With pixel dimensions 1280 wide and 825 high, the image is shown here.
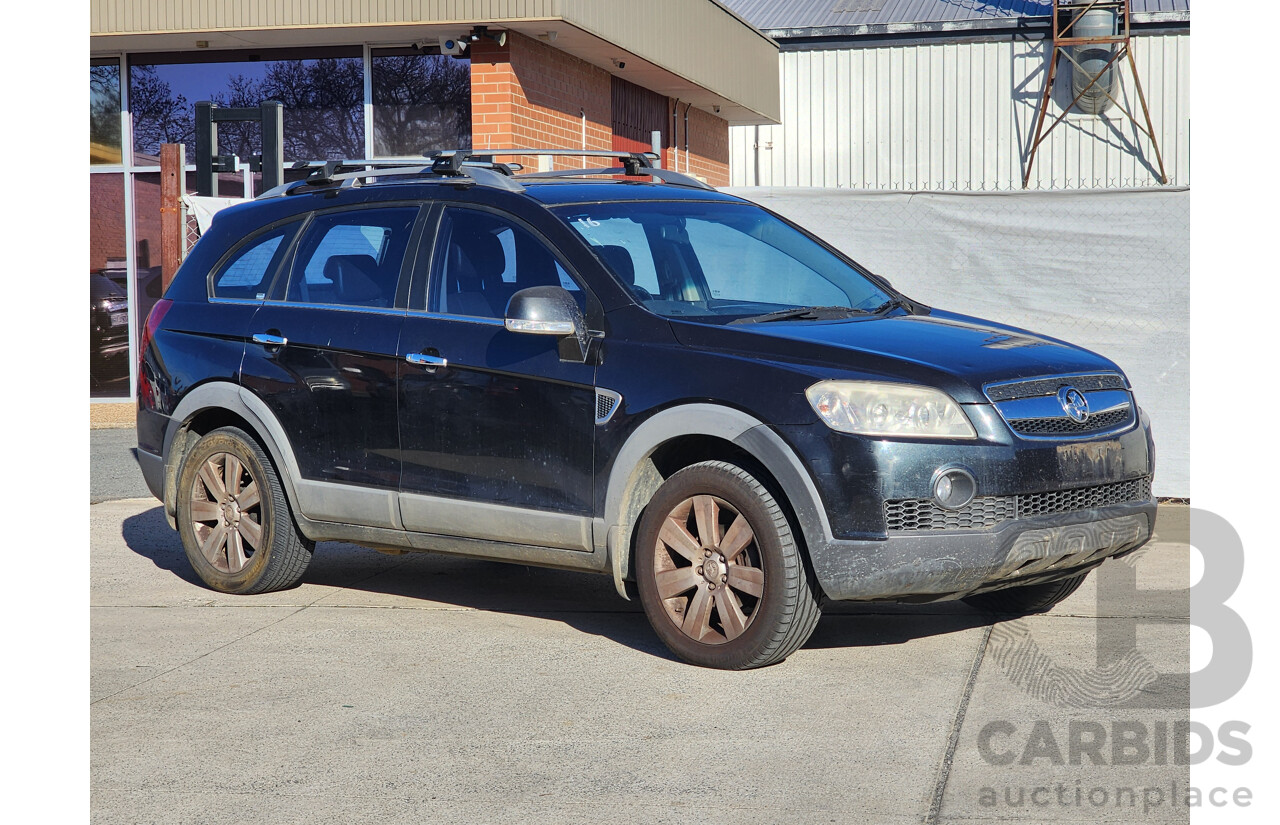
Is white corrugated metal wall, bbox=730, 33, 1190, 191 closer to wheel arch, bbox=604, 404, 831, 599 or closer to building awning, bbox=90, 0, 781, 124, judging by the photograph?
building awning, bbox=90, 0, 781, 124

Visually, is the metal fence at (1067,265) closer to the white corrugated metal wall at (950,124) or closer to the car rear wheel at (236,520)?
the car rear wheel at (236,520)

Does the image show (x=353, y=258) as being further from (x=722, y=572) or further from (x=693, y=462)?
(x=722, y=572)

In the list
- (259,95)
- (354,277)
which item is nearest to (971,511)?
(354,277)

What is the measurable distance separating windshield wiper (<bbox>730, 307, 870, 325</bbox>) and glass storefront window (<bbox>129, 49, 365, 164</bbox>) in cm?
942

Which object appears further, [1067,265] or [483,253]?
[1067,265]

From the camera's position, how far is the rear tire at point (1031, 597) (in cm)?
633

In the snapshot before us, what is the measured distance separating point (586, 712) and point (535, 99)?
989 cm

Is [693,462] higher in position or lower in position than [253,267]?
lower

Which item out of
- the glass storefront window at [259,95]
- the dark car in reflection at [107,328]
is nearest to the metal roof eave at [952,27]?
the glass storefront window at [259,95]

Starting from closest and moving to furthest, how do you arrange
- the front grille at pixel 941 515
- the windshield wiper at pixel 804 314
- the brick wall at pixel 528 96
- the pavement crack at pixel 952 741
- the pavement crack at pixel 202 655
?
the pavement crack at pixel 952 741 < the front grille at pixel 941 515 < the pavement crack at pixel 202 655 < the windshield wiper at pixel 804 314 < the brick wall at pixel 528 96

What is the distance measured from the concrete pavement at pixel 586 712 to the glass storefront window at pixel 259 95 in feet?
26.9

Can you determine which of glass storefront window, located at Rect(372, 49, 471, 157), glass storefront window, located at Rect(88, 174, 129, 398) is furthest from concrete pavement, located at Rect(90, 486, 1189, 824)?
glass storefront window, located at Rect(88, 174, 129, 398)

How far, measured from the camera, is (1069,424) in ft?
17.7

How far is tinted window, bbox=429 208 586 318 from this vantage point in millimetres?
6160
